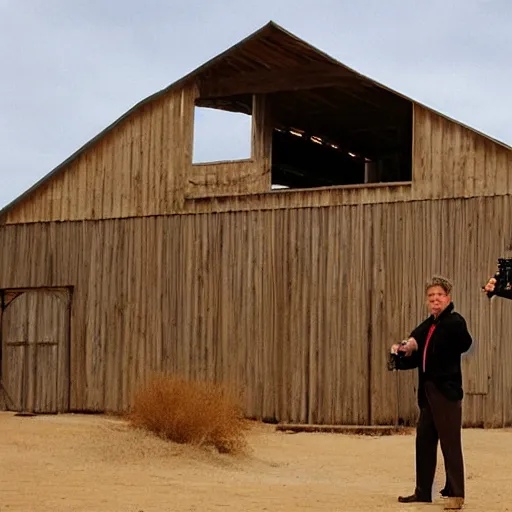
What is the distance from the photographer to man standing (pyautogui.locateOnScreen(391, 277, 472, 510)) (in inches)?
382

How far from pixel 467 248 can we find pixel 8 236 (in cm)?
878

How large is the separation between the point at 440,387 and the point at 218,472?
12.3 feet

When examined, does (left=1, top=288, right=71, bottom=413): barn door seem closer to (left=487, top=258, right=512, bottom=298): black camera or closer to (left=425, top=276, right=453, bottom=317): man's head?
(left=425, top=276, right=453, bottom=317): man's head

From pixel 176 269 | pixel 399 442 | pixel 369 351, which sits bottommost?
pixel 399 442

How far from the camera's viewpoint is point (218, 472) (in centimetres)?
1273

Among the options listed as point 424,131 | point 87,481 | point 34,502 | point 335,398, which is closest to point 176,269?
point 335,398

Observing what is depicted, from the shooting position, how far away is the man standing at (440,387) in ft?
31.9

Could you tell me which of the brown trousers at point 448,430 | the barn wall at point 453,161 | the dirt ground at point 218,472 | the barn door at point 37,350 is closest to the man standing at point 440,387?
the brown trousers at point 448,430

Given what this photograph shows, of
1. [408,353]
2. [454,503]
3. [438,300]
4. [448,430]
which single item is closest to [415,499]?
[454,503]

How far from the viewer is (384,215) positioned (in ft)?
61.3

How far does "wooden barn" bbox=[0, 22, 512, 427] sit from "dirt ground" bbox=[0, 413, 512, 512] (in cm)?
126

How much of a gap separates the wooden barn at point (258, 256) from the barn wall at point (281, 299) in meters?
0.03

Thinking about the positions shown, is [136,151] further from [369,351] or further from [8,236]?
[369,351]

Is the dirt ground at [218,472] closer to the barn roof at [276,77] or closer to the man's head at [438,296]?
the man's head at [438,296]
